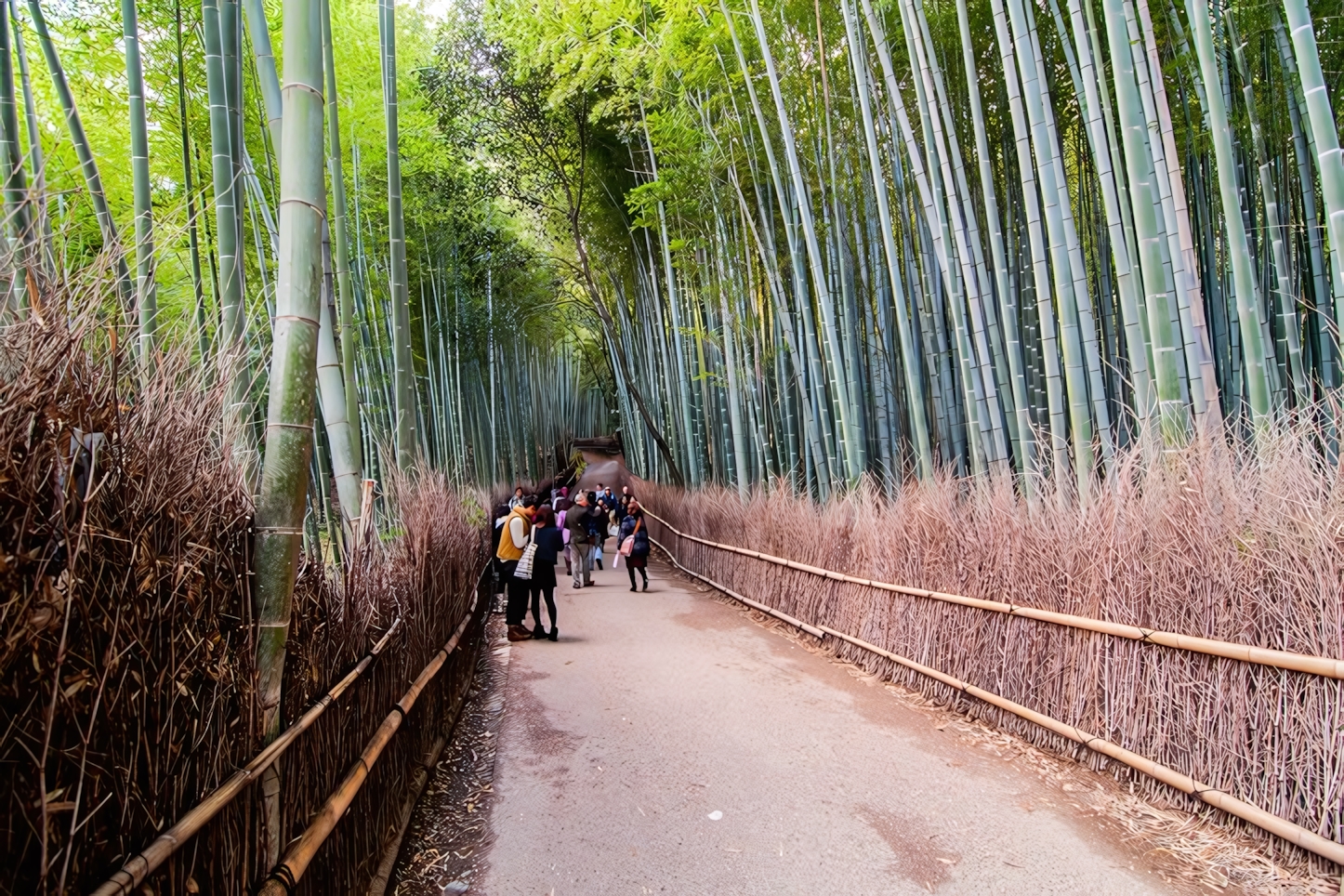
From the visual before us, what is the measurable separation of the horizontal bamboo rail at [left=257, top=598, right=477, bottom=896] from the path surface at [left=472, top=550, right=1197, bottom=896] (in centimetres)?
44

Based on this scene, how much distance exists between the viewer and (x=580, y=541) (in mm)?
7391

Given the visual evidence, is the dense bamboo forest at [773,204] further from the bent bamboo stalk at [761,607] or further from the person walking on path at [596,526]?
the person walking on path at [596,526]

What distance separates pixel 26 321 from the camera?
0.92 m

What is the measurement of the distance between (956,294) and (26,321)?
12.0ft

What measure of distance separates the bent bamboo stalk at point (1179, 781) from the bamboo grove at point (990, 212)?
2.96ft

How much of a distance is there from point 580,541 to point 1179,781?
5.70m

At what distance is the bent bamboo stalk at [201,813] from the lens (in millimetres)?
911

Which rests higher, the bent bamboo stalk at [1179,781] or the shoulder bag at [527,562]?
the shoulder bag at [527,562]

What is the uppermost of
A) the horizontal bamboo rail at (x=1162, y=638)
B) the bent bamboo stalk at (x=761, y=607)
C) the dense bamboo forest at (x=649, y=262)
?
the dense bamboo forest at (x=649, y=262)

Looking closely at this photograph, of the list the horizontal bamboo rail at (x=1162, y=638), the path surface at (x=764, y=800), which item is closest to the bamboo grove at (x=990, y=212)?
the horizontal bamboo rail at (x=1162, y=638)

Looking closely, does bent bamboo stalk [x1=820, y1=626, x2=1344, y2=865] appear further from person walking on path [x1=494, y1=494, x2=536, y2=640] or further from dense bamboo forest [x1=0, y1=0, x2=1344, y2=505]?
person walking on path [x1=494, y1=494, x2=536, y2=640]

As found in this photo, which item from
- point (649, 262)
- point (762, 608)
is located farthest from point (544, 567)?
point (649, 262)

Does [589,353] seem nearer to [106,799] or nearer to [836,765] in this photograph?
[836,765]

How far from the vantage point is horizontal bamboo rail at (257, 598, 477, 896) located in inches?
53.2
